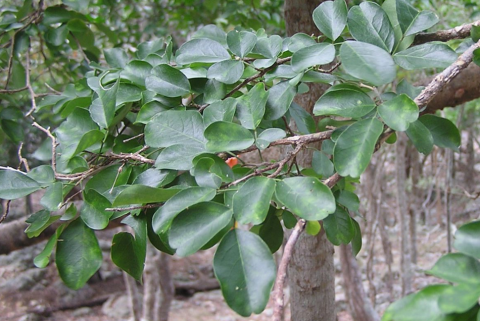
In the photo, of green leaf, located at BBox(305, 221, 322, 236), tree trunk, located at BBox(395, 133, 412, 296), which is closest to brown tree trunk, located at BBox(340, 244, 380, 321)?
tree trunk, located at BBox(395, 133, 412, 296)

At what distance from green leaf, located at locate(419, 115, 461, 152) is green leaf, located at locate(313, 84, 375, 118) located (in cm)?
11

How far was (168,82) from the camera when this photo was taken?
51 centimetres

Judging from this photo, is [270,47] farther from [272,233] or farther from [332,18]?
[272,233]

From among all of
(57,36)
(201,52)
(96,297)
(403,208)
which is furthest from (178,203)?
(96,297)

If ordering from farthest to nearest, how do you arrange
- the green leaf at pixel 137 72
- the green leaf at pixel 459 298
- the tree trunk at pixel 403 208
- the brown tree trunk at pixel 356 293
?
1. the tree trunk at pixel 403 208
2. the brown tree trunk at pixel 356 293
3. the green leaf at pixel 137 72
4. the green leaf at pixel 459 298

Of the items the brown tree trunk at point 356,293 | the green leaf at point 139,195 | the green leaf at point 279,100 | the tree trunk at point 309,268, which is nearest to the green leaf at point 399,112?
the green leaf at point 279,100

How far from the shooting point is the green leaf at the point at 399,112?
0.36 metres

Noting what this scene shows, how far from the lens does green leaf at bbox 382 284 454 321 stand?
251mm

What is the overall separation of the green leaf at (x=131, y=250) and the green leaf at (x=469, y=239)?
0.28m

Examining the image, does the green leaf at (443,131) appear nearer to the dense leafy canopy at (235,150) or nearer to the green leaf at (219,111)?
the dense leafy canopy at (235,150)

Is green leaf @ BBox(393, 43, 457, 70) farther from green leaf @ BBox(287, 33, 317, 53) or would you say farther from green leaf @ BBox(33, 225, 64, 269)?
green leaf @ BBox(33, 225, 64, 269)

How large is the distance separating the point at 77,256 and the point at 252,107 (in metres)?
0.24

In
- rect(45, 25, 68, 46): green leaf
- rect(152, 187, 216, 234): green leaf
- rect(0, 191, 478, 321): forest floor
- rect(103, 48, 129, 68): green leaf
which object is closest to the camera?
rect(152, 187, 216, 234): green leaf

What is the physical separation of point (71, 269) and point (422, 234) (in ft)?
13.4
